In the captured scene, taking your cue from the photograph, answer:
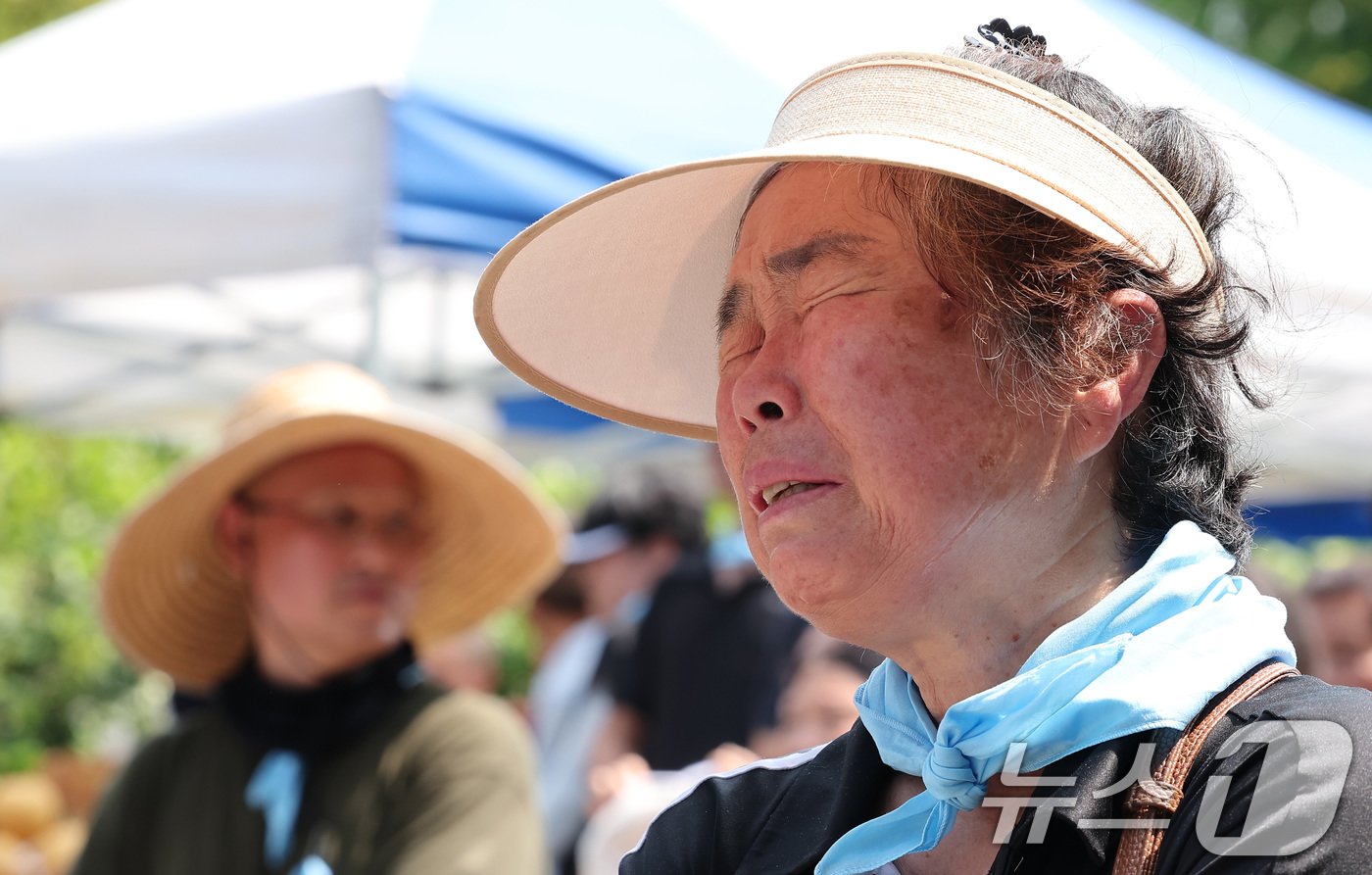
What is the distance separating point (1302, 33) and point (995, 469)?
546 inches

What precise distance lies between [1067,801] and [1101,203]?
0.54 m

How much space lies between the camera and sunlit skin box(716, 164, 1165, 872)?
4.50 feet

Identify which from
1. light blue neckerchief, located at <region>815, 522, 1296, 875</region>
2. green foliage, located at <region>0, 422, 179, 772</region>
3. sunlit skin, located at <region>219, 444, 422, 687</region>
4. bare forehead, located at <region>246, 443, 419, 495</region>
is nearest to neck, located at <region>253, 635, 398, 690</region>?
sunlit skin, located at <region>219, 444, 422, 687</region>

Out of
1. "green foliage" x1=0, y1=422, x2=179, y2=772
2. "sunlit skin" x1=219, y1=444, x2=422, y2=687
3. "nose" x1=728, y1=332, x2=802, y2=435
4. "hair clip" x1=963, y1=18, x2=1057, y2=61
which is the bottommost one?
"green foliage" x1=0, y1=422, x2=179, y2=772

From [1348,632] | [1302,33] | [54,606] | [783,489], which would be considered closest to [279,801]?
[783,489]

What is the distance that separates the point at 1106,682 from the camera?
1.24 metres

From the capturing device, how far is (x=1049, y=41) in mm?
1589

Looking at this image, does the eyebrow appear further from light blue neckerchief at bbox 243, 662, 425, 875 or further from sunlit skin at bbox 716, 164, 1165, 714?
light blue neckerchief at bbox 243, 662, 425, 875

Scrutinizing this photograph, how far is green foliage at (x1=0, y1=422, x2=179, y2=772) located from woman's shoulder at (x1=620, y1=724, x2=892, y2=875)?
283 inches

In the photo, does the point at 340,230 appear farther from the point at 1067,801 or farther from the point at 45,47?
the point at 1067,801

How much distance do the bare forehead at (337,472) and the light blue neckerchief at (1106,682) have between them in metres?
2.45

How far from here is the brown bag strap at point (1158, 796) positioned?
1159 millimetres

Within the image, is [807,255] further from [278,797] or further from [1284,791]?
[278,797]

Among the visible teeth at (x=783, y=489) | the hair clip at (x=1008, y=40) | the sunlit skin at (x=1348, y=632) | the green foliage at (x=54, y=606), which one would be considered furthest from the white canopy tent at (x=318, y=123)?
the green foliage at (x=54, y=606)
